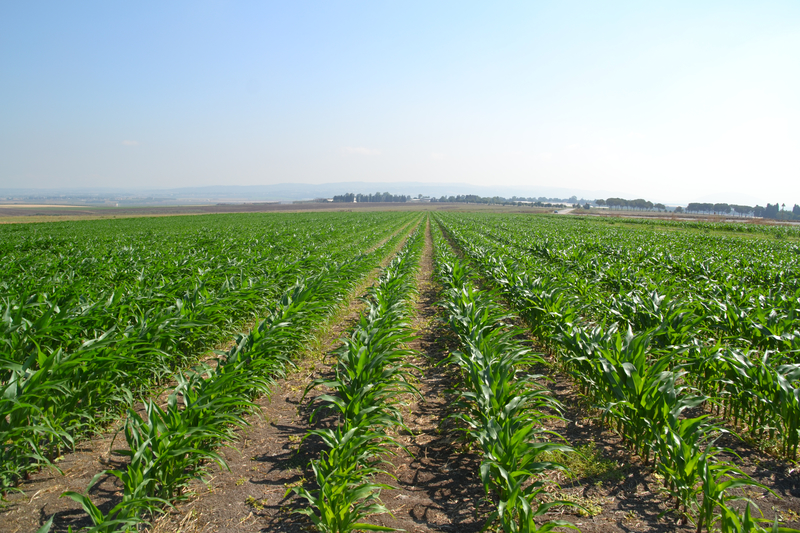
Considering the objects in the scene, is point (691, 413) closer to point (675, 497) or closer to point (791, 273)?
point (675, 497)

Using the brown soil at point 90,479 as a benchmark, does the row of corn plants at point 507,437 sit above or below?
above

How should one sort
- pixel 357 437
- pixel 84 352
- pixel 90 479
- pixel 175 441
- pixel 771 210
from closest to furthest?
pixel 175 441, pixel 357 437, pixel 90 479, pixel 84 352, pixel 771 210

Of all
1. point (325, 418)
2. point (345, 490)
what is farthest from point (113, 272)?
point (345, 490)

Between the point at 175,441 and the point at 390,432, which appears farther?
the point at 390,432

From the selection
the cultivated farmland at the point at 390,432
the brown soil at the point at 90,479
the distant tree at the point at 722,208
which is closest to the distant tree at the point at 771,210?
the distant tree at the point at 722,208

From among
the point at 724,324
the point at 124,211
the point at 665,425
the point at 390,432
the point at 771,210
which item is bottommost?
the point at 390,432

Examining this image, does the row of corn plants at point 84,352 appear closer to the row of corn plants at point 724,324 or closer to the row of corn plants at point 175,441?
the row of corn plants at point 175,441

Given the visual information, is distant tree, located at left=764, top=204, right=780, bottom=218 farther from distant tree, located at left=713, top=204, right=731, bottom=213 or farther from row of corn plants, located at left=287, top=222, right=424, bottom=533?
row of corn plants, located at left=287, top=222, right=424, bottom=533

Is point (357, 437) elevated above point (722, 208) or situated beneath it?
situated beneath

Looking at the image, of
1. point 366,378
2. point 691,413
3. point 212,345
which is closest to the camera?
point 366,378

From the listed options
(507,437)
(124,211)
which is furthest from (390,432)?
(124,211)

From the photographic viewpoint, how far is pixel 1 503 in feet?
9.57

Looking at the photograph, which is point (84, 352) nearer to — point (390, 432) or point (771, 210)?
point (390, 432)

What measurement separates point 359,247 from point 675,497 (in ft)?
55.0
